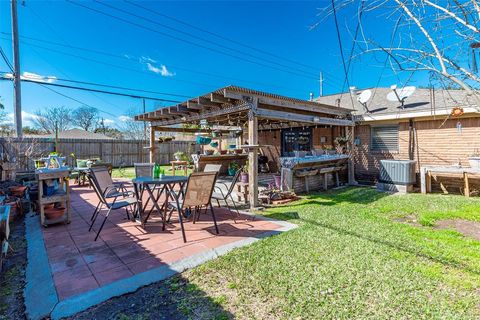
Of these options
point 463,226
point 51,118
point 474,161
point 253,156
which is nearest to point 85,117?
point 51,118

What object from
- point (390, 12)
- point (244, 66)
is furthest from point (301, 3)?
point (244, 66)

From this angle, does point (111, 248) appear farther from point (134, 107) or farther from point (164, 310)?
point (134, 107)

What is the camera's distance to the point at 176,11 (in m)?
12.3

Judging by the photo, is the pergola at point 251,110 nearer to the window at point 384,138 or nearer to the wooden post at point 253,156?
the wooden post at point 253,156

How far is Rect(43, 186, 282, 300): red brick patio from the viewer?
107 inches

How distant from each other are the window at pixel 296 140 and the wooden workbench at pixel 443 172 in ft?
14.8

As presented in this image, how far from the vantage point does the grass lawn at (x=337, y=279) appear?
216 centimetres

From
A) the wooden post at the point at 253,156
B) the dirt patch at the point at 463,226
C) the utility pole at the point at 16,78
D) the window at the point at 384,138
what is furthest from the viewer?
the utility pole at the point at 16,78

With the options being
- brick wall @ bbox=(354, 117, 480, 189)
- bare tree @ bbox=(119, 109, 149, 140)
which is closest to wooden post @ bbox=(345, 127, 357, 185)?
brick wall @ bbox=(354, 117, 480, 189)

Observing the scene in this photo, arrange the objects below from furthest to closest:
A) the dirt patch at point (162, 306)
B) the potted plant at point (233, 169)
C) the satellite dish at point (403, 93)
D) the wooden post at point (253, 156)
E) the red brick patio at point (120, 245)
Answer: the potted plant at point (233, 169) → the satellite dish at point (403, 93) → the wooden post at point (253, 156) → the red brick patio at point (120, 245) → the dirt patch at point (162, 306)

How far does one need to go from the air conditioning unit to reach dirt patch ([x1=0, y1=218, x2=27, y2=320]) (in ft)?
29.1

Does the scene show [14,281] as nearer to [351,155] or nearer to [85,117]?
[351,155]

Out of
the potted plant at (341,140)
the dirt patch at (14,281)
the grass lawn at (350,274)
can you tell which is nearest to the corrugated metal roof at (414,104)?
the potted plant at (341,140)

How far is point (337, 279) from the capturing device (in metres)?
2.62
